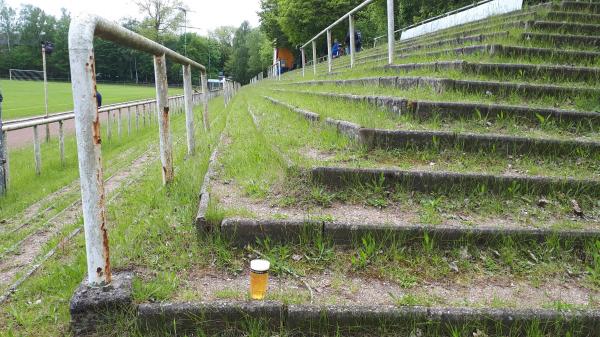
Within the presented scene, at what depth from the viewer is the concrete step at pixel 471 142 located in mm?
3846

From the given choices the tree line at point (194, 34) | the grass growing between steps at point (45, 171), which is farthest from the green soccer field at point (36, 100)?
the grass growing between steps at point (45, 171)

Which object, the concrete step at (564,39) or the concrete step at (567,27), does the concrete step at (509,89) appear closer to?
the concrete step at (564,39)

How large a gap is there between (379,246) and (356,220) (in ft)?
0.78

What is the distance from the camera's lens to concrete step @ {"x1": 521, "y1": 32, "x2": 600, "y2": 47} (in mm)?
6922

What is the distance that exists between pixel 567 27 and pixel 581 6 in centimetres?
203

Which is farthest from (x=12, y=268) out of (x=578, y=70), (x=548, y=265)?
(x=578, y=70)

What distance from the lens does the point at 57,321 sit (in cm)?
211

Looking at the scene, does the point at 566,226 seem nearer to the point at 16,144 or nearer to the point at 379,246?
the point at 379,246

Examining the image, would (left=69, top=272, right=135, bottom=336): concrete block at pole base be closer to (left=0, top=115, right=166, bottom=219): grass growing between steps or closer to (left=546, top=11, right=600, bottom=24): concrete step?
(left=0, top=115, right=166, bottom=219): grass growing between steps

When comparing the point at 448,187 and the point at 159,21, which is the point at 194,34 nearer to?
the point at 159,21

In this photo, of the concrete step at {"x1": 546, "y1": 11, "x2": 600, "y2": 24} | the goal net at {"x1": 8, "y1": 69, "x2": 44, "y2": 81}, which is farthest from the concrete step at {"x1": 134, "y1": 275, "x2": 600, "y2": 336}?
the goal net at {"x1": 8, "y1": 69, "x2": 44, "y2": 81}

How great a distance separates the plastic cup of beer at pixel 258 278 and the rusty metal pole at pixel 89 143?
27.6 inches

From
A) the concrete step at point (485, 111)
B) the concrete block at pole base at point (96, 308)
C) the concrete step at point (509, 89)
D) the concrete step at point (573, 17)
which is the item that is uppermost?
the concrete step at point (573, 17)

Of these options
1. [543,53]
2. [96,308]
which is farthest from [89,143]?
[543,53]
